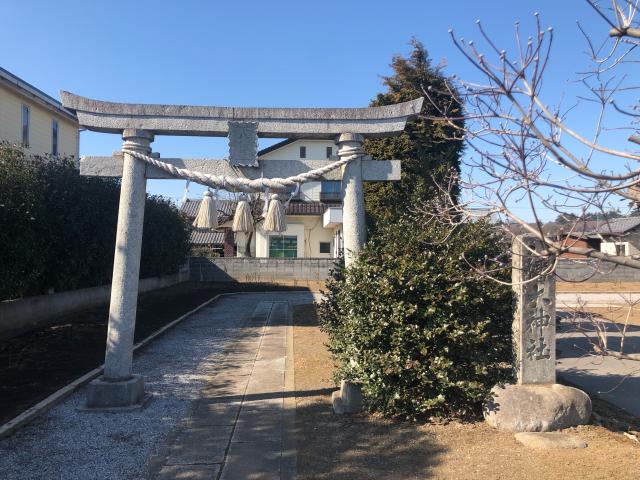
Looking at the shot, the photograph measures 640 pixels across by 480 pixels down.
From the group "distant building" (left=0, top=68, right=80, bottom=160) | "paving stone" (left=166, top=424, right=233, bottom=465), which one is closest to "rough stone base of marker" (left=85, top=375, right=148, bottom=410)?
"paving stone" (left=166, top=424, right=233, bottom=465)

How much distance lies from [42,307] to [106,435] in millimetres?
8371

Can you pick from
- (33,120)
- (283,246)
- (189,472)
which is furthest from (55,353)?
(283,246)

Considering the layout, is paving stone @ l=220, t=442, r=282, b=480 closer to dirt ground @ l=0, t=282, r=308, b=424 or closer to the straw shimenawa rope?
dirt ground @ l=0, t=282, r=308, b=424

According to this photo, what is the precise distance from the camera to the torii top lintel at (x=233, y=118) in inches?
263

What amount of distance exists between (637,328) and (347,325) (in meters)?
11.5

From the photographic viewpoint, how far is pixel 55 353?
9.50 metres

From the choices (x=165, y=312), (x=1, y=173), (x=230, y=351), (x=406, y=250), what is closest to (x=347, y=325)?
(x=406, y=250)

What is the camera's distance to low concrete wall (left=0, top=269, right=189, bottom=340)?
11086 millimetres

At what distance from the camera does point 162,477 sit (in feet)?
15.2

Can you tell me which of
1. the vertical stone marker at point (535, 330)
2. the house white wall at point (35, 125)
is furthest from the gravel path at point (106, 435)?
the house white wall at point (35, 125)

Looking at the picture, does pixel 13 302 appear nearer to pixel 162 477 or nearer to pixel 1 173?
pixel 1 173

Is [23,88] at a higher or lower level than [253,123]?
higher

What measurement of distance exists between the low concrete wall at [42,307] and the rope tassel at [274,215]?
7.15m

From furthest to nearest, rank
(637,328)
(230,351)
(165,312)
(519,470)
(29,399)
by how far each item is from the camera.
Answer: (165,312), (637,328), (230,351), (29,399), (519,470)
